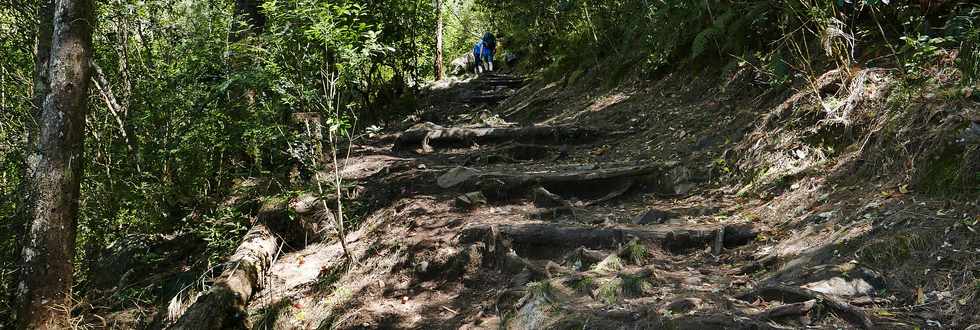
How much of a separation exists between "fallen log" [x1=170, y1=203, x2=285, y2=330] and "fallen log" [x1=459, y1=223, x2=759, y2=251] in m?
2.29

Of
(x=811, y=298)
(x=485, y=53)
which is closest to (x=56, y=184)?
(x=811, y=298)

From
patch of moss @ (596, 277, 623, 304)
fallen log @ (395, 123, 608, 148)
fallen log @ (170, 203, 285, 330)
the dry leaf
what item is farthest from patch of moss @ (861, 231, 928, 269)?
fallen log @ (395, 123, 608, 148)

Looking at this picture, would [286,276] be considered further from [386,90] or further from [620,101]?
[386,90]

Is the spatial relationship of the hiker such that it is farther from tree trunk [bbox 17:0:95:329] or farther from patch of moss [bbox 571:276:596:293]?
patch of moss [bbox 571:276:596:293]

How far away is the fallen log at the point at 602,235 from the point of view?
4.92 m

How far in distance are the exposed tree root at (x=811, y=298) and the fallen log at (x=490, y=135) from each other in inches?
215

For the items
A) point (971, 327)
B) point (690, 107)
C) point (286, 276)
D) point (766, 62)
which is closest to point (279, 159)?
point (286, 276)

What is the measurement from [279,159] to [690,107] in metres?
5.52

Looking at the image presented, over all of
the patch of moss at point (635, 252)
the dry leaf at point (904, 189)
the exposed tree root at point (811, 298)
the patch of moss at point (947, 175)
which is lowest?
the exposed tree root at point (811, 298)

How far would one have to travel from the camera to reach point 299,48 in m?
6.16

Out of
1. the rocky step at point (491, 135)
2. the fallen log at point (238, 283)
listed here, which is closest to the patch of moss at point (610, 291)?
the fallen log at point (238, 283)

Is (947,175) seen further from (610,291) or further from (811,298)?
(610,291)

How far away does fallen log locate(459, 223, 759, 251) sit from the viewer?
16.1ft

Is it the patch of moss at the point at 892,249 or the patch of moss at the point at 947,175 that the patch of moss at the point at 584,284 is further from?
the patch of moss at the point at 947,175
